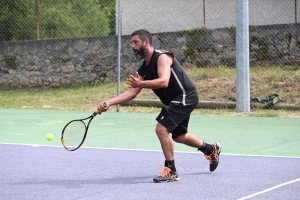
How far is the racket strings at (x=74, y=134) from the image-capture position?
7850 mm

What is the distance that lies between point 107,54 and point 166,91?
12.2 meters

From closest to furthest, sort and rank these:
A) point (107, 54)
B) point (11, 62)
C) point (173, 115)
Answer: point (173, 115), point (107, 54), point (11, 62)

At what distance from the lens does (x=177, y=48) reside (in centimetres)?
1867

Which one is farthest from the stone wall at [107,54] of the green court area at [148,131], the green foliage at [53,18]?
the green court area at [148,131]

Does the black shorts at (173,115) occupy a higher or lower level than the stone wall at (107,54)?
lower

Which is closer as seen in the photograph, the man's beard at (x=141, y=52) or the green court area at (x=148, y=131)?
the man's beard at (x=141, y=52)

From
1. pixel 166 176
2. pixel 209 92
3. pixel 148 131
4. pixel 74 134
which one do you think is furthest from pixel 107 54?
pixel 166 176

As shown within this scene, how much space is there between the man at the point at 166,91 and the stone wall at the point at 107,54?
9819mm

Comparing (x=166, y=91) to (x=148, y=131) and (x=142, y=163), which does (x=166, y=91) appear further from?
(x=148, y=131)

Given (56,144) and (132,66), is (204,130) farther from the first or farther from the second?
(132,66)

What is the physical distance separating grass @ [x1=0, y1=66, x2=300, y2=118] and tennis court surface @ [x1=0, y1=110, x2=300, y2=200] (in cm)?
205

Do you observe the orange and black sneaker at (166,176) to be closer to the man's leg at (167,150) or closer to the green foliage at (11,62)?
the man's leg at (167,150)

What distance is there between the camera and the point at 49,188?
23.2 ft

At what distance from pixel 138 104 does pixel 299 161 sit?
26.8 feet
